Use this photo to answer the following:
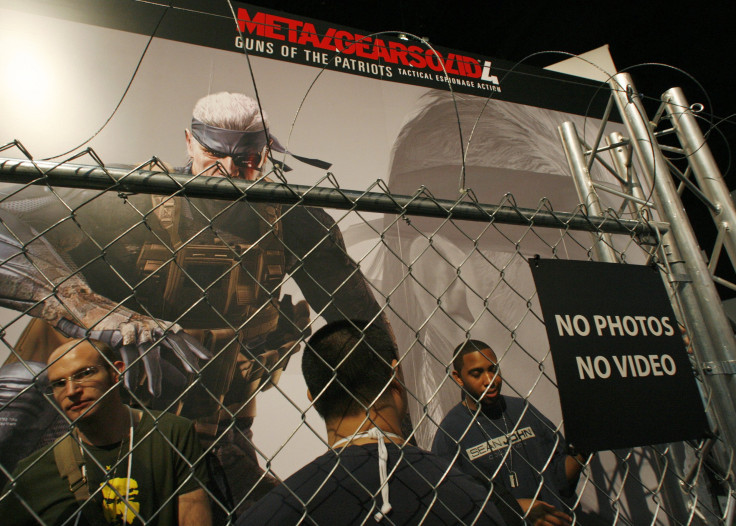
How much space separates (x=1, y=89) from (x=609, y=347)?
11.2 feet

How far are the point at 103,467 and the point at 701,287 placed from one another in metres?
1.89

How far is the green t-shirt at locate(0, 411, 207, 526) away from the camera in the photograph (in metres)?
1.30

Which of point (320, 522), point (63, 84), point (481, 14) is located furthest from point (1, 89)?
point (481, 14)

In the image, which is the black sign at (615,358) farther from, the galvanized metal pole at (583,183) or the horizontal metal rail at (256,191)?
the galvanized metal pole at (583,183)

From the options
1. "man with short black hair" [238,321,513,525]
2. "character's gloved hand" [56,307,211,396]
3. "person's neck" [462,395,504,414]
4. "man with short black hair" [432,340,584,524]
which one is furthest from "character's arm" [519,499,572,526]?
"character's gloved hand" [56,307,211,396]

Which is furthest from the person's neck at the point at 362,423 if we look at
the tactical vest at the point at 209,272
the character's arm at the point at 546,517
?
the tactical vest at the point at 209,272

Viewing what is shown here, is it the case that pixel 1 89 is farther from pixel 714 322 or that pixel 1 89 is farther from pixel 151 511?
pixel 714 322

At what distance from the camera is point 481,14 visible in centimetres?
469

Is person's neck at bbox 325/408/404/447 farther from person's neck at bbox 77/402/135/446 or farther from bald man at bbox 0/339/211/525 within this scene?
person's neck at bbox 77/402/135/446

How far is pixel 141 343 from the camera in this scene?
2.21 metres

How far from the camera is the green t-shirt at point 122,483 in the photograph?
1299mm

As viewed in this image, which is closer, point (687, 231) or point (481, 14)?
point (687, 231)

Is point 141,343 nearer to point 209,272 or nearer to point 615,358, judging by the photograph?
point 209,272

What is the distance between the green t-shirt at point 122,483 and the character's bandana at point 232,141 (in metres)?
1.78
